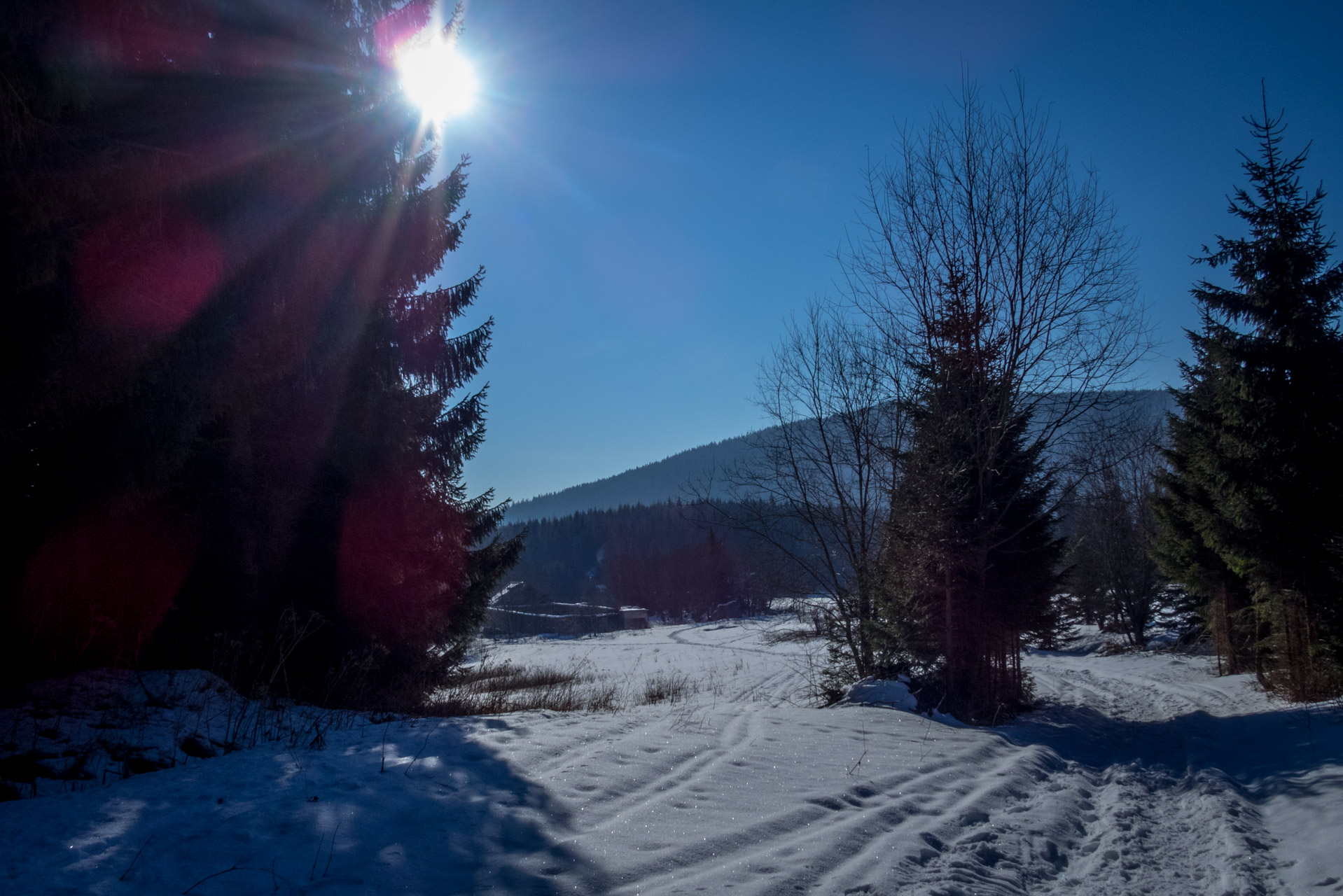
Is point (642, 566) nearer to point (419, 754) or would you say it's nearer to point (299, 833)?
point (419, 754)

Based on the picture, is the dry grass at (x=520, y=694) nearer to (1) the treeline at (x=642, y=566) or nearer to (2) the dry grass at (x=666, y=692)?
(2) the dry grass at (x=666, y=692)

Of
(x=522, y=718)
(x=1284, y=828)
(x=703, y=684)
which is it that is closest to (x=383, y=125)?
(x=522, y=718)

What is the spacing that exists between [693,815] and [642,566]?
Answer: 3325 inches

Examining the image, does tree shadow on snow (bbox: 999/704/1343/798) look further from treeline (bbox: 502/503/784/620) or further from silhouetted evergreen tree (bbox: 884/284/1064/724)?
treeline (bbox: 502/503/784/620)

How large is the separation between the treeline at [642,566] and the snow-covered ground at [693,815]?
133ft

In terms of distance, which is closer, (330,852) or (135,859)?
(135,859)

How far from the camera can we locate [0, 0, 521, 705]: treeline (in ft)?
14.2

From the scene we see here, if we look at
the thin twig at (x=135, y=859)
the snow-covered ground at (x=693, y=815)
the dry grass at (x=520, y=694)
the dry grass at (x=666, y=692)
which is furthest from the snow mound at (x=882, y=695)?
the thin twig at (x=135, y=859)

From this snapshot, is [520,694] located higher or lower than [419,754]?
lower

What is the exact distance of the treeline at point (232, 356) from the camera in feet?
14.2

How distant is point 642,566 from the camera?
87.2 m

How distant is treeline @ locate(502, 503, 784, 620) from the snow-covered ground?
133 ft

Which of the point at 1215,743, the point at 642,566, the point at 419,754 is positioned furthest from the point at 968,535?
the point at 642,566

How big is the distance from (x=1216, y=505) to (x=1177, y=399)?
15.4 ft
